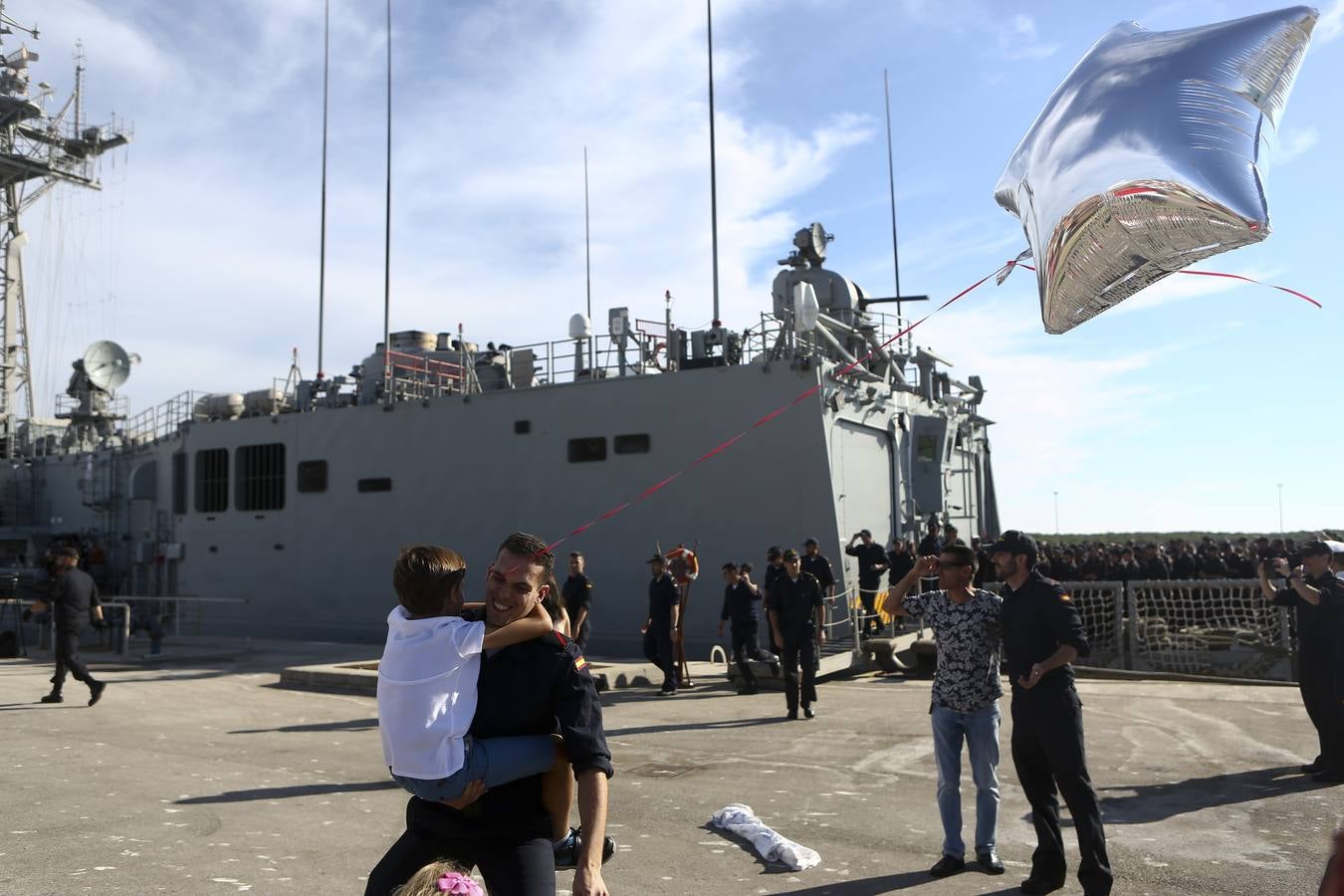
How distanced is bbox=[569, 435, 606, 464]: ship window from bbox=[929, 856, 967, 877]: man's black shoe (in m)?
12.4

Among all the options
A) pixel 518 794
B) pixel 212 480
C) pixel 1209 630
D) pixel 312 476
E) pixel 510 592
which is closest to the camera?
pixel 518 794

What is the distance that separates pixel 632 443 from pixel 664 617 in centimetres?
569

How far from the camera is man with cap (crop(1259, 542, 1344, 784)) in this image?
6.86 metres

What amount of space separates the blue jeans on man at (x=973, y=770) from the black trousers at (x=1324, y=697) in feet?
10.6

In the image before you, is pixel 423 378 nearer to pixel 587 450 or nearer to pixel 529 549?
pixel 587 450

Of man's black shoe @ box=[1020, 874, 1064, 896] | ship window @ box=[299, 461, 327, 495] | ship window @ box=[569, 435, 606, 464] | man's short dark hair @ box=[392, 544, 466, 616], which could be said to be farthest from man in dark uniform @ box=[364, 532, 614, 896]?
ship window @ box=[299, 461, 327, 495]

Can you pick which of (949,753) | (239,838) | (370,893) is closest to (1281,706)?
(949,753)

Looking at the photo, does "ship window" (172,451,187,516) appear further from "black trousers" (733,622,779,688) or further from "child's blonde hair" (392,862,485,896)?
"child's blonde hair" (392,862,485,896)

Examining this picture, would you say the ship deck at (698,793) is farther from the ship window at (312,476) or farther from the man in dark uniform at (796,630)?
the ship window at (312,476)

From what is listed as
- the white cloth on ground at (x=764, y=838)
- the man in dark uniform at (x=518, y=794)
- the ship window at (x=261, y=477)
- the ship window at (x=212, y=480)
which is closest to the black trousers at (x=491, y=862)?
the man in dark uniform at (x=518, y=794)

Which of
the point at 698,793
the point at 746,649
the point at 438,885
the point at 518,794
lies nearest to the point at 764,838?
the point at 698,793

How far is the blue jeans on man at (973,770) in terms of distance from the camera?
5.08m

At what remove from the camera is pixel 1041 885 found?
4770 millimetres

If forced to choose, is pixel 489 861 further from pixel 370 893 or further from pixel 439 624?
pixel 439 624
